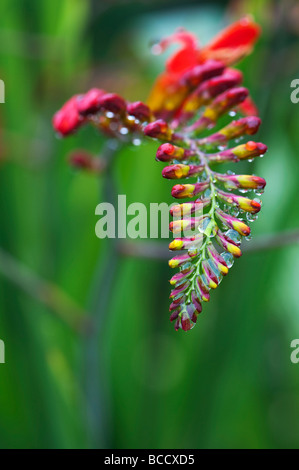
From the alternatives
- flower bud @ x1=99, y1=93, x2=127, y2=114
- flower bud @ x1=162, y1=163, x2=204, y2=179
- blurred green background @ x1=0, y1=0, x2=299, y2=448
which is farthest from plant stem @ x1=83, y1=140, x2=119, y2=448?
flower bud @ x1=162, y1=163, x2=204, y2=179

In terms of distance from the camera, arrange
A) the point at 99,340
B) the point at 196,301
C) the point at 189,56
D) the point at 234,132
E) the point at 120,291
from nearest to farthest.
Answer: the point at 196,301 < the point at 234,132 < the point at 189,56 < the point at 99,340 < the point at 120,291

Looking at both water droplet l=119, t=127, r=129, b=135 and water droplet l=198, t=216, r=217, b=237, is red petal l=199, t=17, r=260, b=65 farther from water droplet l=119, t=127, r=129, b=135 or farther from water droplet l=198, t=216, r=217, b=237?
water droplet l=198, t=216, r=217, b=237

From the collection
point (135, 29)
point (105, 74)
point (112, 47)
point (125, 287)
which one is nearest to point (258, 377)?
point (125, 287)

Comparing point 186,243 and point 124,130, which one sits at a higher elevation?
point 124,130

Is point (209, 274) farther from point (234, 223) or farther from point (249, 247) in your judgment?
point (249, 247)

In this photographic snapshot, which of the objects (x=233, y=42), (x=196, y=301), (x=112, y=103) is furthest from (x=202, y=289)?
(x=233, y=42)

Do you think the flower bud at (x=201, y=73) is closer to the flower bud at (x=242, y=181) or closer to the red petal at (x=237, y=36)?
the red petal at (x=237, y=36)

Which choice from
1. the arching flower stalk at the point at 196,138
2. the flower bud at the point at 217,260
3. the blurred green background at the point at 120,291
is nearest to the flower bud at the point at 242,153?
the arching flower stalk at the point at 196,138

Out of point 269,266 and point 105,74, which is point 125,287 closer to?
point 269,266
